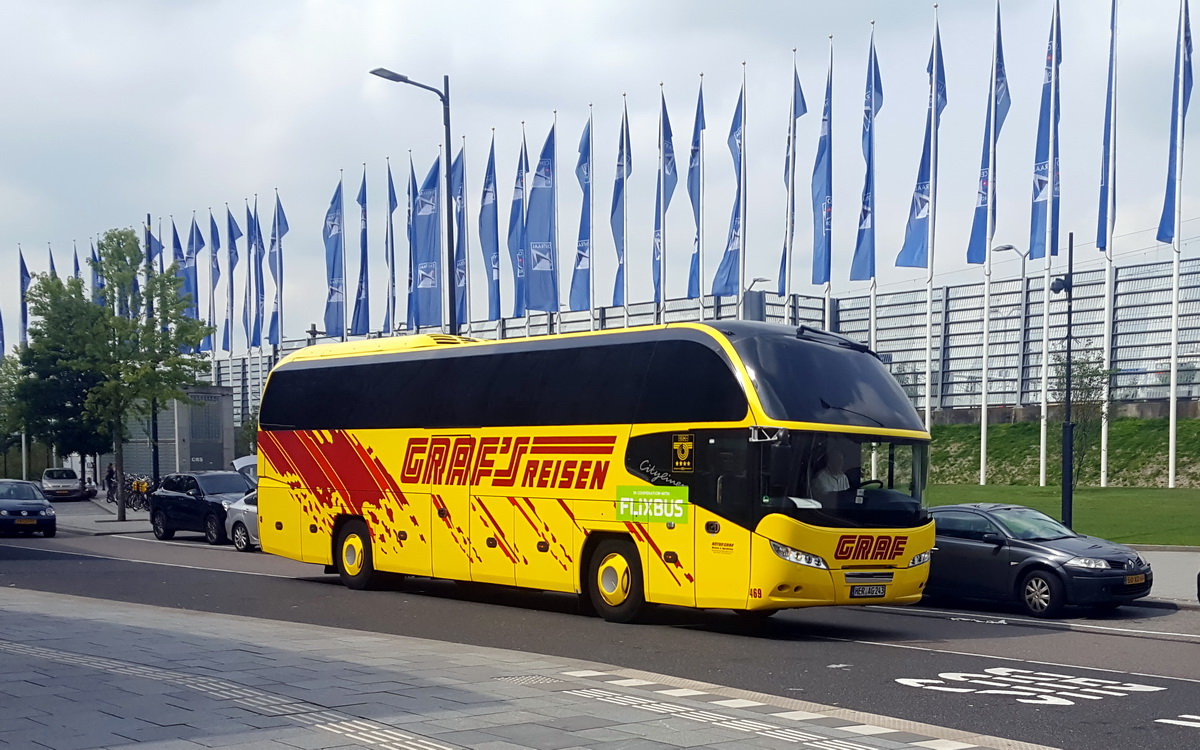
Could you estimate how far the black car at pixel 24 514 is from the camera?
Result: 112 ft

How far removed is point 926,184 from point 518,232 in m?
14.2

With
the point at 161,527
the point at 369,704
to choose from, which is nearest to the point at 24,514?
the point at 161,527

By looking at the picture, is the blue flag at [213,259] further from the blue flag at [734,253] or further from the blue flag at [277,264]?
the blue flag at [734,253]

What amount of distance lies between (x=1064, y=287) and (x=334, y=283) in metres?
34.3

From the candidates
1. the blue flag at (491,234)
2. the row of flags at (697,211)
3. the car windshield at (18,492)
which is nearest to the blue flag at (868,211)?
the row of flags at (697,211)

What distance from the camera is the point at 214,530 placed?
105ft

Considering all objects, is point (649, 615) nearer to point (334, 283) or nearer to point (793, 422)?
point (793, 422)

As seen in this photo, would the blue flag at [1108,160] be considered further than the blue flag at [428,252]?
No

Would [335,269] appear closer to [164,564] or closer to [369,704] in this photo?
[164,564]

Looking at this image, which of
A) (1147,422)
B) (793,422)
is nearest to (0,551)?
(793,422)

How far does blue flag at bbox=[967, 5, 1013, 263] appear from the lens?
1547 inches

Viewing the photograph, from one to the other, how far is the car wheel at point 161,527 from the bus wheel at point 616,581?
69.2 ft

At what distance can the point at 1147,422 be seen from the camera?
5272cm

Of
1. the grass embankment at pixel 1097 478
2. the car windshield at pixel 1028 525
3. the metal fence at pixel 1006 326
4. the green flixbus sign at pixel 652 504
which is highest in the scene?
the metal fence at pixel 1006 326
